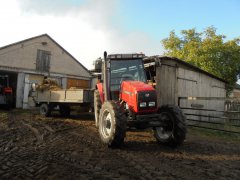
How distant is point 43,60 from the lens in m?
21.7

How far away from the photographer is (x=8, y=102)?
55.4ft

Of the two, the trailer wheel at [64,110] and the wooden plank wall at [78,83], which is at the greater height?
the wooden plank wall at [78,83]

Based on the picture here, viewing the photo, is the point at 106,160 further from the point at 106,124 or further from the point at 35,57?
the point at 35,57

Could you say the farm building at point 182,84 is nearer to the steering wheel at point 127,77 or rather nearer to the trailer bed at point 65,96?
the steering wheel at point 127,77

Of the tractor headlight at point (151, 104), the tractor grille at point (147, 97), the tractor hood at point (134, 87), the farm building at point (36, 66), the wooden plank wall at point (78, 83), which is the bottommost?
the tractor headlight at point (151, 104)

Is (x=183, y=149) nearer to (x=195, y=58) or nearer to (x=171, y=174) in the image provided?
(x=171, y=174)

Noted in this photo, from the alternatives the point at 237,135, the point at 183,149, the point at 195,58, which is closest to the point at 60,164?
the point at 183,149

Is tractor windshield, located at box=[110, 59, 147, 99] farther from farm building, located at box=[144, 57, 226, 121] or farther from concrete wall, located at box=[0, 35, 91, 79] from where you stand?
concrete wall, located at box=[0, 35, 91, 79]

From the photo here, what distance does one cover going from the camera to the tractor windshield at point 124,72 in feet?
23.9

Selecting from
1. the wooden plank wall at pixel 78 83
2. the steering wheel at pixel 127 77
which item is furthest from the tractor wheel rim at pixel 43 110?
the wooden plank wall at pixel 78 83

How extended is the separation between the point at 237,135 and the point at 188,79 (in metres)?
4.98

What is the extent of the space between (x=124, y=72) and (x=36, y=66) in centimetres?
1547

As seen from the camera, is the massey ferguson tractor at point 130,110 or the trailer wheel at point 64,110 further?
the trailer wheel at point 64,110

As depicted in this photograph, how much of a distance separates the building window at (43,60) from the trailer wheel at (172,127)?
16.7 meters
